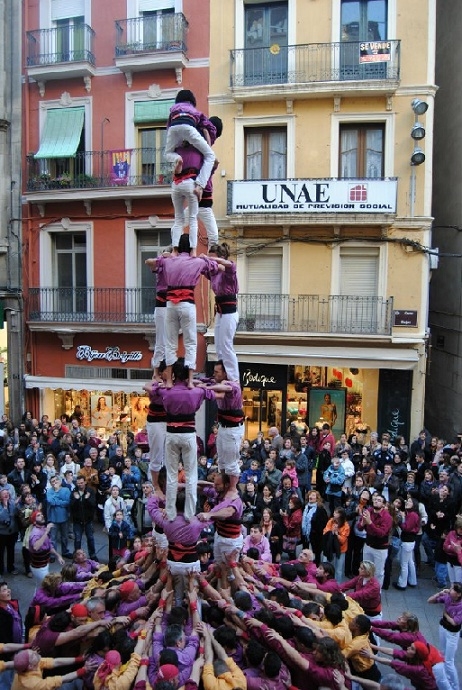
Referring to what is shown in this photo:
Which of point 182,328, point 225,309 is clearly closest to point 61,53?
point 225,309

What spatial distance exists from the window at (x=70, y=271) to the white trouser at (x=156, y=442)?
10.9 meters

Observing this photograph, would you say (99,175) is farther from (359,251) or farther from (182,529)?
(182,529)

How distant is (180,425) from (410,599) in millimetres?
5261

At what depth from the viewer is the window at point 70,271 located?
1845cm

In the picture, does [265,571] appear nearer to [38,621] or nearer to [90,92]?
[38,621]

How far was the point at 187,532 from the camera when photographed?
289 inches

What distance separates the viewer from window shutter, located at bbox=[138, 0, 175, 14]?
1741 cm

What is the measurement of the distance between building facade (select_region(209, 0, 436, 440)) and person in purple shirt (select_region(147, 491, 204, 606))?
9.60m

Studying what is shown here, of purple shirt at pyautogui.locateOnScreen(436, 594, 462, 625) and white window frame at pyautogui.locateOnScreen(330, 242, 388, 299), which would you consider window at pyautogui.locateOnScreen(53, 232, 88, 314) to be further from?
purple shirt at pyautogui.locateOnScreen(436, 594, 462, 625)

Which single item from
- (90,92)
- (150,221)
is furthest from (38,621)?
(90,92)

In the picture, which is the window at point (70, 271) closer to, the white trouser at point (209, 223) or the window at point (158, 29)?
the window at point (158, 29)

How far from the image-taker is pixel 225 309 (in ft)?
26.9

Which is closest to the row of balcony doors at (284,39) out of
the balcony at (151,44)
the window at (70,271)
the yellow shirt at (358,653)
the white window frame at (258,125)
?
the white window frame at (258,125)

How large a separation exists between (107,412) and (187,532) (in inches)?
459
